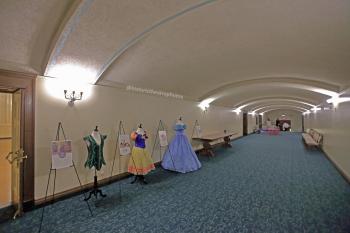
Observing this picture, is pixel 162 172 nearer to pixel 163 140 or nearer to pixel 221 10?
pixel 163 140

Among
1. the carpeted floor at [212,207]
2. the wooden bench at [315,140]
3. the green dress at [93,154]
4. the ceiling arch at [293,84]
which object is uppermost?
the ceiling arch at [293,84]

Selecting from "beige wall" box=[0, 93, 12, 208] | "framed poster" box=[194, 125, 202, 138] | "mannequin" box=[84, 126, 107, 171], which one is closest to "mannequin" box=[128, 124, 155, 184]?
"mannequin" box=[84, 126, 107, 171]

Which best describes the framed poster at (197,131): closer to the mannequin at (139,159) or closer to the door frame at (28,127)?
the mannequin at (139,159)

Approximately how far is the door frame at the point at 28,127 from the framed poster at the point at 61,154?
0.29m

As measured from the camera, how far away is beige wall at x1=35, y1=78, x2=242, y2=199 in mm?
2885

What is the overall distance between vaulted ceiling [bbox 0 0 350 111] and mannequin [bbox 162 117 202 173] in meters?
1.96

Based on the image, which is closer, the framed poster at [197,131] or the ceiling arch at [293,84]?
the ceiling arch at [293,84]

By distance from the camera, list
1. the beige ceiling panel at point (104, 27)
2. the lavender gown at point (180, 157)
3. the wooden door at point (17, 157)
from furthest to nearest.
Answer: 1. the lavender gown at point (180, 157)
2. the wooden door at point (17, 157)
3. the beige ceiling panel at point (104, 27)

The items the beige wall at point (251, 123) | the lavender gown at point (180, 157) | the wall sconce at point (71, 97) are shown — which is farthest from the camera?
the beige wall at point (251, 123)

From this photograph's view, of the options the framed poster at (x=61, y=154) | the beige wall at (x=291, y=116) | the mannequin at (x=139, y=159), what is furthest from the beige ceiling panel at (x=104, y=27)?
the beige wall at (x=291, y=116)

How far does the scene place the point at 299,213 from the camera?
2633 mm

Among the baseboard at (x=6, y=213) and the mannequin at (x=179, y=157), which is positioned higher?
the mannequin at (x=179, y=157)

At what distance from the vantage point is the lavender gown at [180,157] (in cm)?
481

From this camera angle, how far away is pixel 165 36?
112 inches
